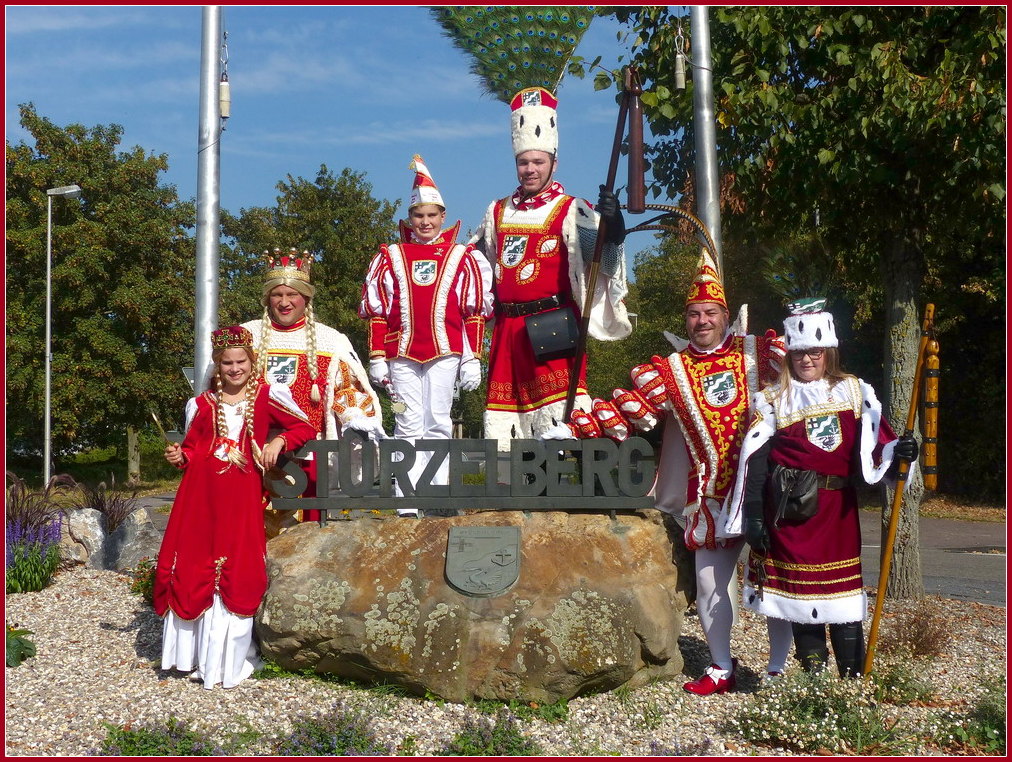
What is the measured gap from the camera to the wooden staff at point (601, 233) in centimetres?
593

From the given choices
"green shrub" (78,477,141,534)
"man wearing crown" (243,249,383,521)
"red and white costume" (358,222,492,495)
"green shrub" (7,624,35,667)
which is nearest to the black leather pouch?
"red and white costume" (358,222,492,495)

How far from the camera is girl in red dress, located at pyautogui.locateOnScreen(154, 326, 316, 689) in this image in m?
5.27

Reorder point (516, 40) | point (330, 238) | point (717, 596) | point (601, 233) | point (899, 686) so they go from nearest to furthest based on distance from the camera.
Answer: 1. point (899, 686)
2. point (717, 596)
3. point (601, 233)
4. point (516, 40)
5. point (330, 238)

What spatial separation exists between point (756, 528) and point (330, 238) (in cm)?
1862

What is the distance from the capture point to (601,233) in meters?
5.97

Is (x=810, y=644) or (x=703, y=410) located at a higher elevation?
(x=703, y=410)

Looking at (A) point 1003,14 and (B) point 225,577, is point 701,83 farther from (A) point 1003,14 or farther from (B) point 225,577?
(B) point 225,577

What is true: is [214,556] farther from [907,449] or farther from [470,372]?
[907,449]

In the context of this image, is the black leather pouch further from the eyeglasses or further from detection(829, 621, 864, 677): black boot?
detection(829, 621, 864, 677): black boot

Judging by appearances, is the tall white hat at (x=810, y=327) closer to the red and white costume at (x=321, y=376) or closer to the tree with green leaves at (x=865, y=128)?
the tree with green leaves at (x=865, y=128)

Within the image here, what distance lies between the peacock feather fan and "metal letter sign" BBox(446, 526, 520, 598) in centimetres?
600

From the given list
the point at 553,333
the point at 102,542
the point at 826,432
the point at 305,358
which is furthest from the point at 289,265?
the point at 102,542

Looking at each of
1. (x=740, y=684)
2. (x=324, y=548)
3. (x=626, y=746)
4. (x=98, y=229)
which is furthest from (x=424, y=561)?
(x=98, y=229)

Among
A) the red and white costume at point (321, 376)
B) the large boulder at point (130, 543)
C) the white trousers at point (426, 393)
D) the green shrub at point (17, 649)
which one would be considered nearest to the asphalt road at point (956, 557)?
the white trousers at point (426, 393)
